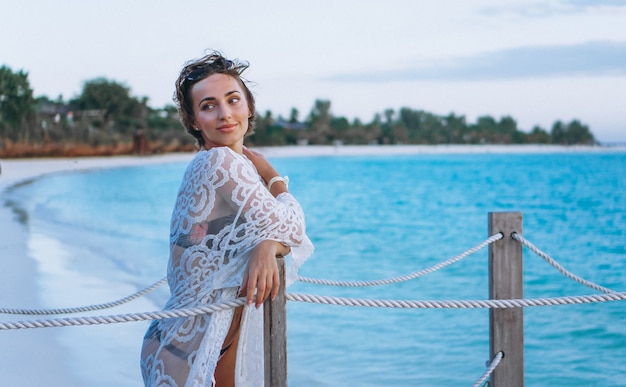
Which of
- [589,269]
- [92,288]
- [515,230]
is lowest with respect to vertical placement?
[589,269]

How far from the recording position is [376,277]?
1434cm

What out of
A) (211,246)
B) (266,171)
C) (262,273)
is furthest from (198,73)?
(262,273)

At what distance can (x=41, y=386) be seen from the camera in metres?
5.00

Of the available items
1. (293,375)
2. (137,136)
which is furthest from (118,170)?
(293,375)

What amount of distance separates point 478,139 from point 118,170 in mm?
93768

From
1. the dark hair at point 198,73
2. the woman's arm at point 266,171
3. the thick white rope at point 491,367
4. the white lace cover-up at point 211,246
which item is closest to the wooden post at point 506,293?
the thick white rope at point 491,367

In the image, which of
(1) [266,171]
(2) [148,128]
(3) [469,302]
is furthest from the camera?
(2) [148,128]

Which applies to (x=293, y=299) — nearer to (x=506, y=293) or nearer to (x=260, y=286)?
(x=260, y=286)

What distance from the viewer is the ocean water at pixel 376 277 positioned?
7.32 metres

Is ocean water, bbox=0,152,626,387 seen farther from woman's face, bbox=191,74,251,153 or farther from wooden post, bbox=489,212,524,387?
woman's face, bbox=191,74,251,153

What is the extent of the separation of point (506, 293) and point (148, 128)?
66.7 m

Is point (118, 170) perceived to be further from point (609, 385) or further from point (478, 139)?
point (478, 139)

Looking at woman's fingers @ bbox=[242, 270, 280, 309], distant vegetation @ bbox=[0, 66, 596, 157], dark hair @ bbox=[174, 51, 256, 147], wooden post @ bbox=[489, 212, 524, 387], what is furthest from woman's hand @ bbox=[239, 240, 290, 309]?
distant vegetation @ bbox=[0, 66, 596, 157]

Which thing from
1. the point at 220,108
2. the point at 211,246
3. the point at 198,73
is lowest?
the point at 211,246
